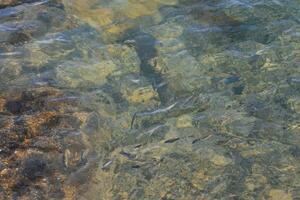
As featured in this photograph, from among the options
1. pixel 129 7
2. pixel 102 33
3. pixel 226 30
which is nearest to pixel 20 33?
pixel 102 33

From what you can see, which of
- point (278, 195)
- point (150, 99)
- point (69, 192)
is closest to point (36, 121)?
point (69, 192)

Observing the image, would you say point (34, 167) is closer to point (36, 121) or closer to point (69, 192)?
point (69, 192)

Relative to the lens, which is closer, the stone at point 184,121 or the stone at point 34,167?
the stone at point 34,167

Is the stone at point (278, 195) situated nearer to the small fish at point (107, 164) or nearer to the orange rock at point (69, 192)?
the small fish at point (107, 164)

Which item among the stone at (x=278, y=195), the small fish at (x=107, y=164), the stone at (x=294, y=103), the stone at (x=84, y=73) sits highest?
the stone at (x=294, y=103)

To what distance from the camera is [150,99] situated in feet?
24.1

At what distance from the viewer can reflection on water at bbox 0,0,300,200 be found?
588cm

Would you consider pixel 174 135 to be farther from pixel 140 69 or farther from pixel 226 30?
pixel 226 30

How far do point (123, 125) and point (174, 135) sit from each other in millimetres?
795

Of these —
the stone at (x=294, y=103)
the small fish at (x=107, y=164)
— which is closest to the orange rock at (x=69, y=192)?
the small fish at (x=107, y=164)

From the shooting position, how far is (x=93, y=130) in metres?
6.71

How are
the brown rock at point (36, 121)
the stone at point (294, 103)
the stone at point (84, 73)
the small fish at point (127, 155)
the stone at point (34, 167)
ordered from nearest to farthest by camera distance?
the stone at point (34, 167), the small fish at point (127, 155), the brown rock at point (36, 121), the stone at point (294, 103), the stone at point (84, 73)

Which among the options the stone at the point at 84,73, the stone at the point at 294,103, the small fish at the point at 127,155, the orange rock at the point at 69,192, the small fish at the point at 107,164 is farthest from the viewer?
the stone at the point at 84,73

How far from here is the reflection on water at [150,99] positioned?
588 centimetres
